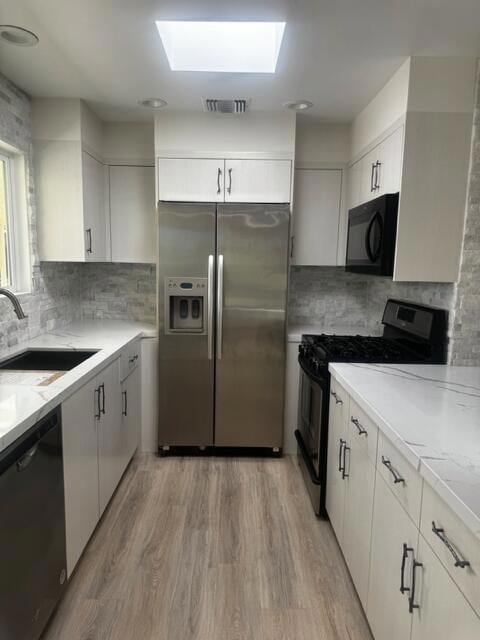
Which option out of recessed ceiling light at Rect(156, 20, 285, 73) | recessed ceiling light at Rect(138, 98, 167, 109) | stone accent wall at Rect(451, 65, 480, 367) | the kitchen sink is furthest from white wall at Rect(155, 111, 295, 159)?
the kitchen sink

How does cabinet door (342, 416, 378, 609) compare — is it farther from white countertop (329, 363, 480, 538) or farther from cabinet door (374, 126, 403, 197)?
cabinet door (374, 126, 403, 197)

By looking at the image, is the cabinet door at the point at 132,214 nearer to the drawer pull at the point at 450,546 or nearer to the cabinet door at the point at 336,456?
the cabinet door at the point at 336,456

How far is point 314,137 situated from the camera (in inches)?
121

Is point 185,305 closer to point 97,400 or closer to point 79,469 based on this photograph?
point 97,400

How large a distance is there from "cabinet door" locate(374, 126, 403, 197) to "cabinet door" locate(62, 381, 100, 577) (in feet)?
6.11

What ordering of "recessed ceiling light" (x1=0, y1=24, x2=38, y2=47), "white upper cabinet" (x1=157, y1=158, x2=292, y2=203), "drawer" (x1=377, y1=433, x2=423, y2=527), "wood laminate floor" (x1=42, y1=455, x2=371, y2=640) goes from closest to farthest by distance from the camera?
"drawer" (x1=377, y1=433, x2=423, y2=527)
"wood laminate floor" (x1=42, y1=455, x2=371, y2=640)
"recessed ceiling light" (x1=0, y1=24, x2=38, y2=47)
"white upper cabinet" (x1=157, y1=158, x2=292, y2=203)

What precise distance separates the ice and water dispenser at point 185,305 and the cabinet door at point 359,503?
140 cm

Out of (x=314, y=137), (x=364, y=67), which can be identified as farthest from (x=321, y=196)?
(x=364, y=67)

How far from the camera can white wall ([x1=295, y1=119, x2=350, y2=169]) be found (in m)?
3.07

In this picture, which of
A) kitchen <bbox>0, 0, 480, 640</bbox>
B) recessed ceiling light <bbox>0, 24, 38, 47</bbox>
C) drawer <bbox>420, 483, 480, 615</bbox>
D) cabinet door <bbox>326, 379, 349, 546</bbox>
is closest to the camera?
drawer <bbox>420, 483, 480, 615</bbox>

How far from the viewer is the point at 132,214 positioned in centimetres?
319

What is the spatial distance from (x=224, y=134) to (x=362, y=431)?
221 cm

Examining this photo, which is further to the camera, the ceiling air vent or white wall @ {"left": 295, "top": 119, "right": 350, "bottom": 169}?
white wall @ {"left": 295, "top": 119, "right": 350, "bottom": 169}

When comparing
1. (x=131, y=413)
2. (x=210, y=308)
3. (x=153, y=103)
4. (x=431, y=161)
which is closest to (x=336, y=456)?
(x=210, y=308)
